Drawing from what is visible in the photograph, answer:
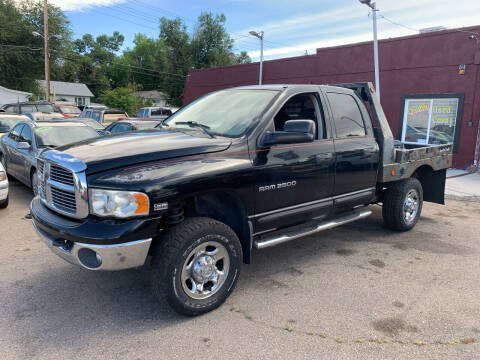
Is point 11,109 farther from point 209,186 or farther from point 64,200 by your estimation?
point 209,186

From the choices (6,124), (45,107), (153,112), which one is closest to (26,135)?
(6,124)

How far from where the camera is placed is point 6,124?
11398mm

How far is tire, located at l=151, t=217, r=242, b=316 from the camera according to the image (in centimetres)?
309

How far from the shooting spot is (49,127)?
7801 millimetres

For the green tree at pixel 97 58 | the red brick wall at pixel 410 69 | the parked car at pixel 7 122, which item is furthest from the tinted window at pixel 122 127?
the green tree at pixel 97 58

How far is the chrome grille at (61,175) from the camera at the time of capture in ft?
10.2

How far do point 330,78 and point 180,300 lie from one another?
1507 cm

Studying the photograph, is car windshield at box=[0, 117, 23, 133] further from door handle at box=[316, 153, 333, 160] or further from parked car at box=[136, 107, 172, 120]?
door handle at box=[316, 153, 333, 160]

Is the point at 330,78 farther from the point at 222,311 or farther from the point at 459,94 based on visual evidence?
the point at 222,311

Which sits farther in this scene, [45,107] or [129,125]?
[45,107]

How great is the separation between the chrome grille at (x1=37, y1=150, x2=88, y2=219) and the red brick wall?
12650 millimetres

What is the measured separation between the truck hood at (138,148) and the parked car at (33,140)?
4082 millimetres

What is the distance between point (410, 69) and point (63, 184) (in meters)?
13.6

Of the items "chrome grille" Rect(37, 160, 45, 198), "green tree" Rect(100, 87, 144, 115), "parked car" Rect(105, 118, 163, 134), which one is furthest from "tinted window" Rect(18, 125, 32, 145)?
"green tree" Rect(100, 87, 144, 115)
